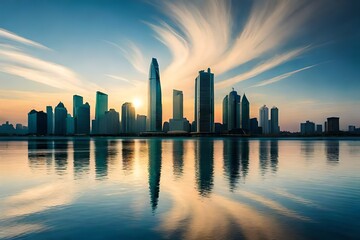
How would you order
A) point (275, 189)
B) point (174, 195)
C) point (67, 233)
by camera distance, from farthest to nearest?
1. point (275, 189)
2. point (174, 195)
3. point (67, 233)

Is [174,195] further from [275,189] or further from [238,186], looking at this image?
[275,189]

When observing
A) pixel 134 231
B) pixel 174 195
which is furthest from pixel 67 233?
pixel 174 195

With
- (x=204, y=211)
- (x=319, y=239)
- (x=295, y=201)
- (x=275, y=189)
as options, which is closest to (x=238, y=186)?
(x=275, y=189)

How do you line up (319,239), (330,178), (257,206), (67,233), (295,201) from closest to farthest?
(319,239), (67,233), (257,206), (295,201), (330,178)

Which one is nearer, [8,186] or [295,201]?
[295,201]

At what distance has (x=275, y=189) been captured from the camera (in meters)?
39.7

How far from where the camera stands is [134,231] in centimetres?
2228

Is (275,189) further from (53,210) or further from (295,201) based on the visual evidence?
(53,210)

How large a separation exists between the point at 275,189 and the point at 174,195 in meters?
14.4

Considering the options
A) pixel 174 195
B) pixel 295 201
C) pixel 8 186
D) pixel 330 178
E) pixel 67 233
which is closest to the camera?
pixel 67 233

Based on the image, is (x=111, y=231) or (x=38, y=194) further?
(x=38, y=194)

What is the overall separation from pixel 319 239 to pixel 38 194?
3218cm

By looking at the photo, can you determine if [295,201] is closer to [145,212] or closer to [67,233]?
[145,212]

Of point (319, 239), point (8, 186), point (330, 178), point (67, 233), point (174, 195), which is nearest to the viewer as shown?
point (319, 239)
